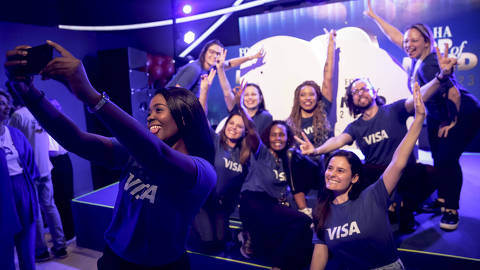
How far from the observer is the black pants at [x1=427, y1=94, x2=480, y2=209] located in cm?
256

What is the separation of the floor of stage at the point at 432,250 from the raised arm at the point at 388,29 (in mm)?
1685

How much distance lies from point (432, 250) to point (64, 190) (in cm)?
390

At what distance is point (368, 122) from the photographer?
288 centimetres

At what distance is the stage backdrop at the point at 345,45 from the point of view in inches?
136

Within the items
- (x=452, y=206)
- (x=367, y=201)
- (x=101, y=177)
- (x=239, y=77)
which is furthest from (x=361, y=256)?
(x=101, y=177)

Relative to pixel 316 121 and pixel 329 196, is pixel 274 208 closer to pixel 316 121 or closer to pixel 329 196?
pixel 329 196

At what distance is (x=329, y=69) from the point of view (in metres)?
3.74

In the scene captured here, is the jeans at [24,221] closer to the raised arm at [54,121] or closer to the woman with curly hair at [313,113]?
the raised arm at [54,121]

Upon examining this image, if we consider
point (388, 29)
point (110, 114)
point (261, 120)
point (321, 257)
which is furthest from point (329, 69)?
point (110, 114)

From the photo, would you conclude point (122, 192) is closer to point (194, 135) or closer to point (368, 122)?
point (194, 135)

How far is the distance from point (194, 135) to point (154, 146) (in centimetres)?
38

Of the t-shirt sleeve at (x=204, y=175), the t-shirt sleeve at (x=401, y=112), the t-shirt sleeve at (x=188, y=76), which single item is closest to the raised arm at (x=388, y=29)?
the t-shirt sleeve at (x=401, y=112)

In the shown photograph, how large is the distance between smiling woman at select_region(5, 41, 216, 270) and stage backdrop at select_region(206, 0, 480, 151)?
3.11 metres

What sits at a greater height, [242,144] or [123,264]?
[242,144]
